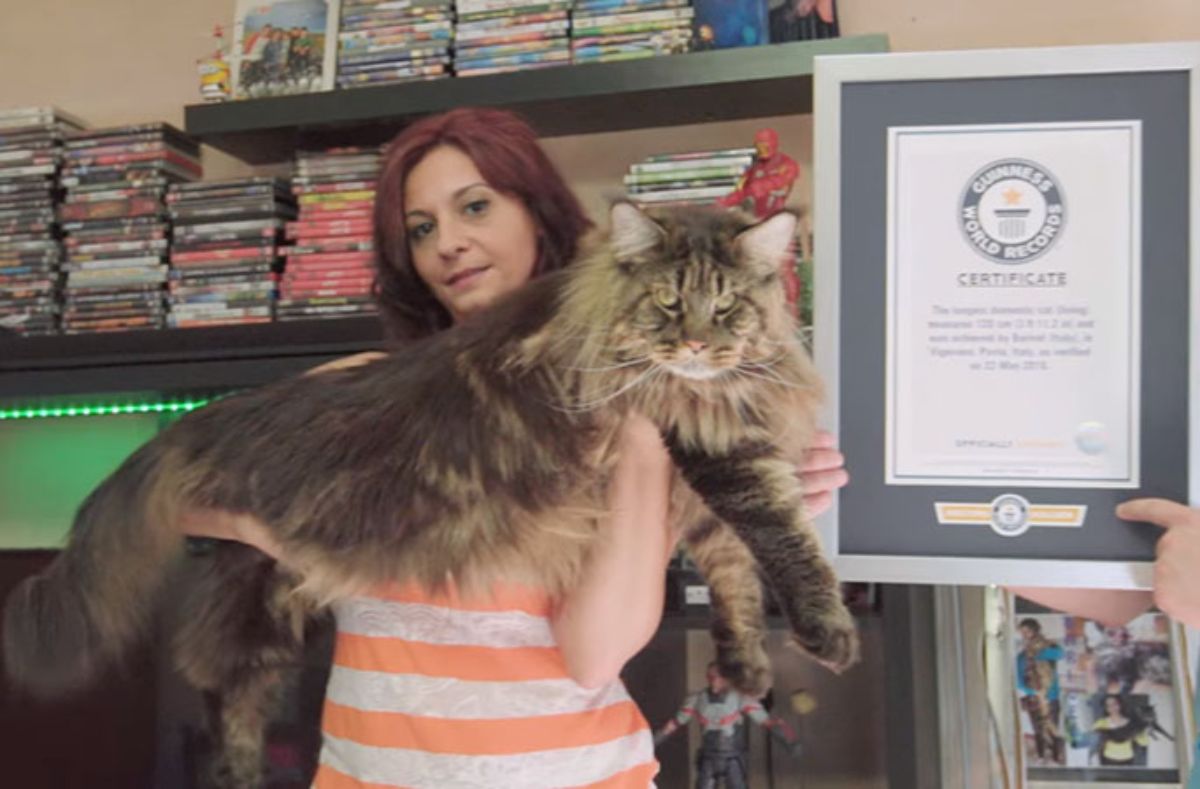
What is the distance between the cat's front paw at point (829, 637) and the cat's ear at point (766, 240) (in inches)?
13.9

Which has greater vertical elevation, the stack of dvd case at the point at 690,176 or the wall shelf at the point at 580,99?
the wall shelf at the point at 580,99

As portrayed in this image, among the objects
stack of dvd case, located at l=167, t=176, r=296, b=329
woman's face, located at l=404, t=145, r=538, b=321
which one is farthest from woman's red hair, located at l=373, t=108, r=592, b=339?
stack of dvd case, located at l=167, t=176, r=296, b=329

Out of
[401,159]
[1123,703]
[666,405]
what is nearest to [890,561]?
[666,405]

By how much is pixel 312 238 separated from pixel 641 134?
2.46 feet

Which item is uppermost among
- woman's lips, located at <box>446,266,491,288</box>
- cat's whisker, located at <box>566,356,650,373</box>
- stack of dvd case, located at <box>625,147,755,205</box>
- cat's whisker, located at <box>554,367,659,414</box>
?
stack of dvd case, located at <box>625,147,755,205</box>

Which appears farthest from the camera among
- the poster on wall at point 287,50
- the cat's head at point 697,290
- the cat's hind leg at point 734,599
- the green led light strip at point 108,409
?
the green led light strip at point 108,409

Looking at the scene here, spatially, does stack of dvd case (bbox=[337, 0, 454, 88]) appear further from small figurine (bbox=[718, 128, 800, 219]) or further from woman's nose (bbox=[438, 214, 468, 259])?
woman's nose (bbox=[438, 214, 468, 259])

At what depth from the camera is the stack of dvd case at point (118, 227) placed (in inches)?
92.5

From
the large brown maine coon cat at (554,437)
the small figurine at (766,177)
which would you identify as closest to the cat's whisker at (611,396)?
the large brown maine coon cat at (554,437)

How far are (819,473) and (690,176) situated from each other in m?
1.05

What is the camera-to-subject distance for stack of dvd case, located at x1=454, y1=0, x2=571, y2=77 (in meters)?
2.15

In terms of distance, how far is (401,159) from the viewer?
1398 mm

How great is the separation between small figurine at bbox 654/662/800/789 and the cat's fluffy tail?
110 cm

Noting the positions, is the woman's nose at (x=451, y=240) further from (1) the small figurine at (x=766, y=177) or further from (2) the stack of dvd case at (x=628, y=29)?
(2) the stack of dvd case at (x=628, y=29)
